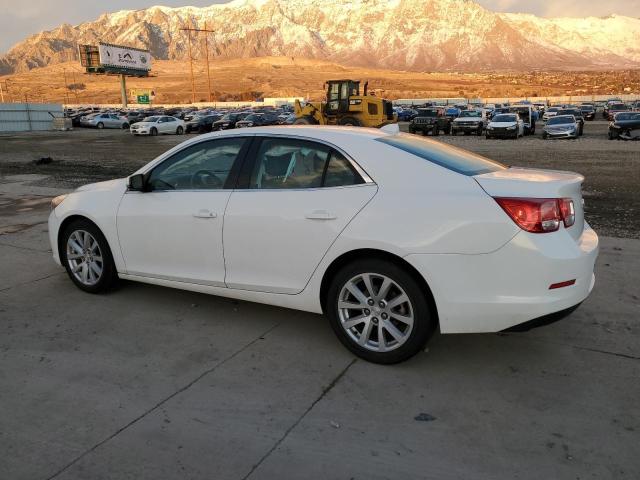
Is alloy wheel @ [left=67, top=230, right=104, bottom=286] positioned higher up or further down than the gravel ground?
higher up

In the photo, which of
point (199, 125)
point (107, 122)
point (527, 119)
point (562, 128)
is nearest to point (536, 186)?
point (562, 128)

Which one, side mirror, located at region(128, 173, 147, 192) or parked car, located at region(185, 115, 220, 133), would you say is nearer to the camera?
side mirror, located at region(128, 173, 147, 192)

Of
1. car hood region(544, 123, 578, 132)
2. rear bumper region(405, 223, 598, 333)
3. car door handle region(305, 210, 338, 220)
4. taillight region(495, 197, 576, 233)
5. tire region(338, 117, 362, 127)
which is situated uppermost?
taillight region(495, 197, 576, 233)

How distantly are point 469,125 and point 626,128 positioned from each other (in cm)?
894

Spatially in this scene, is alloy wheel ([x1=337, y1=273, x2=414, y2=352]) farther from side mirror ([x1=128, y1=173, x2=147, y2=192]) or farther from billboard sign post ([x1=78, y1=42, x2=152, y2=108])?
billboard sign post ([x1=78, y1=42, x2=152, y2=108])

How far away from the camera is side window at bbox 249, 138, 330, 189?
13.0ft

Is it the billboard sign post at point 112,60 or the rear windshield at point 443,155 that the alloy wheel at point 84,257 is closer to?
the rear windshield at point 443,155

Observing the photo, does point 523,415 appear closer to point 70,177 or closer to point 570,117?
point 70,177

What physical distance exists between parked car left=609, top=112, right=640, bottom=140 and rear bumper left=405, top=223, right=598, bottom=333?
2543 centimetres

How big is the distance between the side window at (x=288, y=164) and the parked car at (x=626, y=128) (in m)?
25.7

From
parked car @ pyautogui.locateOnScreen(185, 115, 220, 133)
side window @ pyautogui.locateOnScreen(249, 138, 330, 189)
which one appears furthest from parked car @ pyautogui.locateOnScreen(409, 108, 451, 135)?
side window @ pyautogui.locateOnScreen(249, 138, 330, 189)

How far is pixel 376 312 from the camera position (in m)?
3.70

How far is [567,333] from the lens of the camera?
4234 millimetres

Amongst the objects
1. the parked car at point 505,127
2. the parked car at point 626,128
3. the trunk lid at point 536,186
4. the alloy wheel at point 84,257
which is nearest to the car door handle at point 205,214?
the alloy wheel at point 84,257
